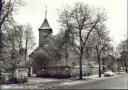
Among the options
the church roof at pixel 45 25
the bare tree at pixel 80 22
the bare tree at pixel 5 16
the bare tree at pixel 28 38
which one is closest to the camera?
the bare tree at pixel 5 16

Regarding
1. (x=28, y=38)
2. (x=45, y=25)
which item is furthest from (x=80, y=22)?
(x=45, y=25)

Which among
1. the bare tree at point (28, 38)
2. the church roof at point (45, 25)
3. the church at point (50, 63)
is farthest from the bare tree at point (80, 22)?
the church roof at point (45, 25)

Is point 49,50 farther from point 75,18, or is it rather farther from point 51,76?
point 75,18

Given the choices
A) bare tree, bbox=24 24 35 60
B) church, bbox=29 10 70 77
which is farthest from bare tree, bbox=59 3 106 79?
bare tree, bbox=24 24 35 60

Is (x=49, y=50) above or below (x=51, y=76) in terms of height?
above

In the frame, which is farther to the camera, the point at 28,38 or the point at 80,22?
the point at 28,38

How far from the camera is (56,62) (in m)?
45.8

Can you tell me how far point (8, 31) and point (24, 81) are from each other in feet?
25.4

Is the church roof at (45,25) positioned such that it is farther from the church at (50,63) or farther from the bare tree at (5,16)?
the bare tree at (5,16)

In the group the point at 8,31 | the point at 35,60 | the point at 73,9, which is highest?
the point at 73,9

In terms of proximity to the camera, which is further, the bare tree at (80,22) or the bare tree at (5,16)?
the bare tree at (80,22)

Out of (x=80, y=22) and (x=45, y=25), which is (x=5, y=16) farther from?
(x=45, y=25)

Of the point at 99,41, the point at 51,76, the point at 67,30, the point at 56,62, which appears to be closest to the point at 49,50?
the point at 56,62

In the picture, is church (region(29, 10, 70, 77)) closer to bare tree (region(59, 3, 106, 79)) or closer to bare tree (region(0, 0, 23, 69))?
bare tree (region(59, 3, 106, 79))
